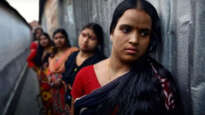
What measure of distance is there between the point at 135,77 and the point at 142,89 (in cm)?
8

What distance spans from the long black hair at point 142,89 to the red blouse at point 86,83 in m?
0.21

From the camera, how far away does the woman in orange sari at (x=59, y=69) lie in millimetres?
2350

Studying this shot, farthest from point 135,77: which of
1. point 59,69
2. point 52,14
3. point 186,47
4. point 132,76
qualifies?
A: point 52,14

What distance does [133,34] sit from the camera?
886mm

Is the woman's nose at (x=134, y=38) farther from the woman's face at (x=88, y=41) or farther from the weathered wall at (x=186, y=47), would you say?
the woman's face at (x=88, y=41)

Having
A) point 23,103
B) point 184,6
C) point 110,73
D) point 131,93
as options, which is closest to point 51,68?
point 110,73

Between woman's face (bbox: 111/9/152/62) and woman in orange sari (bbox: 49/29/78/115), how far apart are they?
1.58 m

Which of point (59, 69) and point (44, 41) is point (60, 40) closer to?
point (59, 69)

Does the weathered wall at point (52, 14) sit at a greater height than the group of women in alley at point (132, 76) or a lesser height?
greater

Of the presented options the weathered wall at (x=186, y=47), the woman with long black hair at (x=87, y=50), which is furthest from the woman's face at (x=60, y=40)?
the weathered wall at (x=186, y=47)

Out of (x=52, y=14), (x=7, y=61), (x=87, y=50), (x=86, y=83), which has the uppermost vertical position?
(x=52, y=14)

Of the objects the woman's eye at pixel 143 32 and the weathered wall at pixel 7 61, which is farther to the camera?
the weathered wall at pixel 7 61

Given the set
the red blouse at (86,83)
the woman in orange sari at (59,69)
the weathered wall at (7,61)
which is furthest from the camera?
the weathered wall at (7,61)

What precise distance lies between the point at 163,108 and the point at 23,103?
14.0 ft
